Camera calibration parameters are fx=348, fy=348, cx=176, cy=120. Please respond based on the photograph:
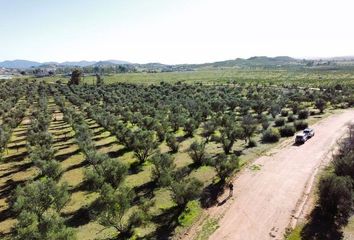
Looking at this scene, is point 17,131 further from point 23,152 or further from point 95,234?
point 95,234

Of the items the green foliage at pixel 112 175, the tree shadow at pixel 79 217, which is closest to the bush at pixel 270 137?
the green foliage at pixel 112 175

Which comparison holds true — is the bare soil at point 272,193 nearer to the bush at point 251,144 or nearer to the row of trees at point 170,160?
the row of trees at point 170,160

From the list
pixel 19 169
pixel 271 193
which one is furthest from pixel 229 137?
pixel 19 169

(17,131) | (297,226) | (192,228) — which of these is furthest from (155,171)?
(17,131)

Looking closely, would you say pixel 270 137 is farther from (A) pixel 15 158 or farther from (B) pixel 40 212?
(A) pixel 15 158

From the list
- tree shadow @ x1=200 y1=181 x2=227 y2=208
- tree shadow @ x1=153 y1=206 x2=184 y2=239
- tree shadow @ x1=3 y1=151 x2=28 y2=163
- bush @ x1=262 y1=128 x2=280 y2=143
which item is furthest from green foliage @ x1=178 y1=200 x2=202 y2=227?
tree shadow @ x1=3 y1=151 x2=28 y2=163
